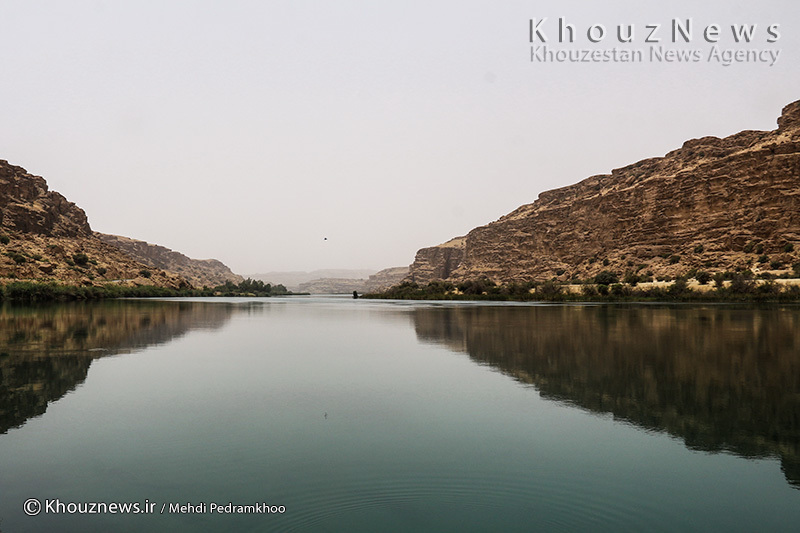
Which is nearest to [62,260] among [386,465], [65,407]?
[65,407]

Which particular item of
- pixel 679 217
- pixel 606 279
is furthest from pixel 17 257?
pixel 679 217

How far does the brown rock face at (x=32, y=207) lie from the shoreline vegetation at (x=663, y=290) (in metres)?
99.8

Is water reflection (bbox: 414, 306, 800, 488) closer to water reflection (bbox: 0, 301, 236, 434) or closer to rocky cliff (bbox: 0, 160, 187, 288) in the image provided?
water reflection (bbox: 0, 301, 236, 434)

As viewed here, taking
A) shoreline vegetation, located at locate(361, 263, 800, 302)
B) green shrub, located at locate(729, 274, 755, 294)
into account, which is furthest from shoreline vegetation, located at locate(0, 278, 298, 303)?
green shrub, located at locate(729, 274, 755, 294)

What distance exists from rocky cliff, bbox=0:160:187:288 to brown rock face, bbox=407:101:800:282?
112 m

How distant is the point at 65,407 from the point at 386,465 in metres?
9.11

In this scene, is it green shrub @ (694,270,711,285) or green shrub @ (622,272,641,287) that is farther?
green shrub @ (622,272,641,287)

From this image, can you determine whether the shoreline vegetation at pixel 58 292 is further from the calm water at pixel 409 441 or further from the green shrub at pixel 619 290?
the green shrub at pixel 619 290

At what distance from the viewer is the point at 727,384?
15336mm

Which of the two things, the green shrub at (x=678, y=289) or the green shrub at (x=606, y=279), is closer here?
the green shrub at (x=678, y=289)

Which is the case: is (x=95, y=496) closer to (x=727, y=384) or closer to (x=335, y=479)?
(x=335, y=479)

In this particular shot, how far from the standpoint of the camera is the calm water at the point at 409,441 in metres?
6.81

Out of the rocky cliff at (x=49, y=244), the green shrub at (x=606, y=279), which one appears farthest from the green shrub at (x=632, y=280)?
the rocky cliff at (x=49, y=244)

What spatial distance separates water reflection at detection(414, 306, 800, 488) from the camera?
10.7 meters
